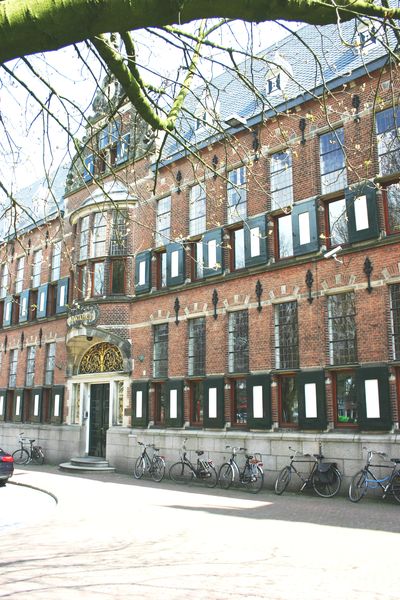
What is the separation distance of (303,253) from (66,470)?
10040 millimetres

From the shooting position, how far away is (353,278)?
12.0m

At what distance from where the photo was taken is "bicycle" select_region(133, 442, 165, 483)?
14.8 meters

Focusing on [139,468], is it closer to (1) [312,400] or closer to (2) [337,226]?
(1) [312,400]

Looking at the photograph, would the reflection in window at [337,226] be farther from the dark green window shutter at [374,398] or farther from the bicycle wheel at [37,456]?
the bicycle wheel at [37,456]

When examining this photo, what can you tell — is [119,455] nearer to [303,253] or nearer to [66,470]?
[66,470]

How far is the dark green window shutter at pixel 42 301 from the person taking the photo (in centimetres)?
2203

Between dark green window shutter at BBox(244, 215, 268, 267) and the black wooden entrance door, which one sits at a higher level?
dark green window shutter at BBox(244, 215, 268, 267)

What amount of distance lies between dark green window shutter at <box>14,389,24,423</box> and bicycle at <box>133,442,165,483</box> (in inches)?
330

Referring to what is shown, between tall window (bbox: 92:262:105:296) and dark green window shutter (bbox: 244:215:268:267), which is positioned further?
tall window (bbox: 92:262:105:296)

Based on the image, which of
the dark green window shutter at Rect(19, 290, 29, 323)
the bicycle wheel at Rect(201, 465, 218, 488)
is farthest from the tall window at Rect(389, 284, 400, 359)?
the dark green window shutter at Rect(19, 290, 29, 323)

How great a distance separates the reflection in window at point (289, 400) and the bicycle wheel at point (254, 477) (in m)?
1.26

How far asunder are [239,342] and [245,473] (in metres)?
3.28

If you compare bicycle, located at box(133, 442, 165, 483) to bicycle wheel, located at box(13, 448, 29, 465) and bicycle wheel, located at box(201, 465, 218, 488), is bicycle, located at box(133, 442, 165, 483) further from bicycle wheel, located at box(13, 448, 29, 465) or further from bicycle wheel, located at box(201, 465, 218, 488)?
bicycle wheel, located at box(13, 448, 29, 465)

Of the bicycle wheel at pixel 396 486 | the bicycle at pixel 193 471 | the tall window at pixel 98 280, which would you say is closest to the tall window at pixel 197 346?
the bicycle at pixel 193 471
